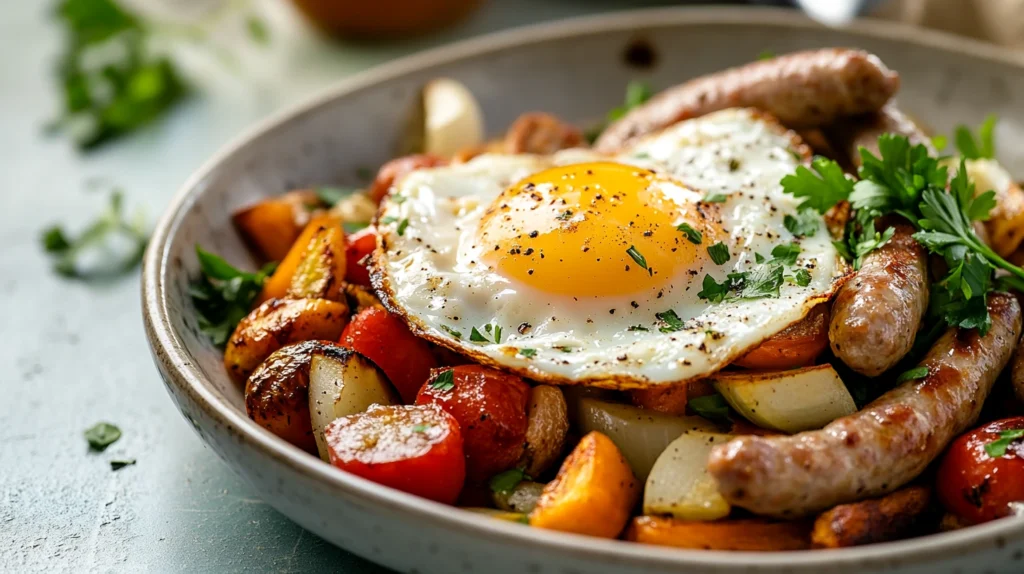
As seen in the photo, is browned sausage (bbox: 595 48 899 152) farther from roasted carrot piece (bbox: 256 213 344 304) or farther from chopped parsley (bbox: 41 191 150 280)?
chopped parsley (bbox: 41 191 150 280)

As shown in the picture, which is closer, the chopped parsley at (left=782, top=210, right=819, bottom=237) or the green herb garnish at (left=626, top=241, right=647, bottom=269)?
the green herb garnish at (left=626, top=241, right=647, bottom=269)

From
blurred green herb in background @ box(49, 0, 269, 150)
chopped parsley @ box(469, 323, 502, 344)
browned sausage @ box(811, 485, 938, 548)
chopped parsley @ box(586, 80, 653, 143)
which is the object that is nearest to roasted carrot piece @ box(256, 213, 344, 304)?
chopped parsley @ box(469, 323, 502, 344)

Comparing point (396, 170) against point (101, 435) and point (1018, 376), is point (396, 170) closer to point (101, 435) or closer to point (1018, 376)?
point (101, 435)

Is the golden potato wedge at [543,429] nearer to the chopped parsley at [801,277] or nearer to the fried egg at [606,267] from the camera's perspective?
the fried egg at [606,267]

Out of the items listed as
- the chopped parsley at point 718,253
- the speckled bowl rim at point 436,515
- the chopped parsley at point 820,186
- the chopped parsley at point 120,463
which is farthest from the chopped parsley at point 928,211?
the chopped parsley at point 120,463

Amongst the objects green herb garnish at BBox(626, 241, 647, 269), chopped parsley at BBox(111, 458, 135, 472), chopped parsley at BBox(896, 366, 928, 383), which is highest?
green herb garnish at BBox(626, 241, 647, 269)

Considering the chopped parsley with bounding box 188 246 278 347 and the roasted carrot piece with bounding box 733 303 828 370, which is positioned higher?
the roasted carrot piece with bounding box 733 303 828 370
